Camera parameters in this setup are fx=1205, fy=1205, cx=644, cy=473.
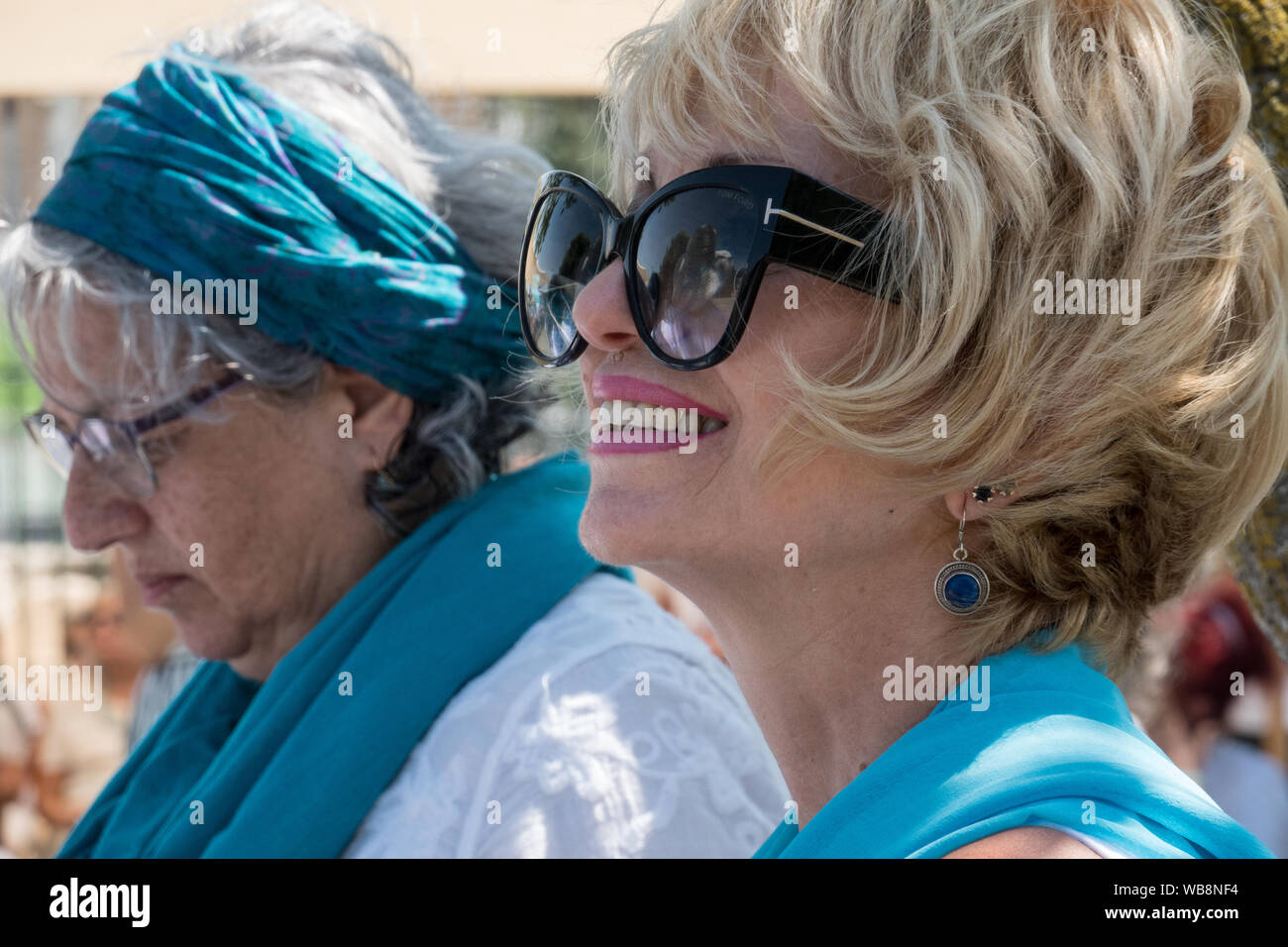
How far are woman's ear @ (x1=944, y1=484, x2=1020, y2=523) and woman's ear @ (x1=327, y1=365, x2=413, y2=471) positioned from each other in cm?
120

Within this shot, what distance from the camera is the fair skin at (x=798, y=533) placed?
1360 millimetres

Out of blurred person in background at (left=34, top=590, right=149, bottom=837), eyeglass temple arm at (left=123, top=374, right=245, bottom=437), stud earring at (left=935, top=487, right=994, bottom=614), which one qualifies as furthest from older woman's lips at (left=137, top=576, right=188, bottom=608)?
blurred person in background at (left=34, top=590, right=149, bottom=837)

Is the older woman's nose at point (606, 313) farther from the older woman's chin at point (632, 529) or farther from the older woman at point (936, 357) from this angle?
the older woman's chin at point (632, 529)

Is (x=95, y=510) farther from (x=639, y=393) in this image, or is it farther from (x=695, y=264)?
(x=695, y=264)

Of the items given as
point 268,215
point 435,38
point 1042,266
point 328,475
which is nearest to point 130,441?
point 328,475

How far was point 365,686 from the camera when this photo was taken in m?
1.99

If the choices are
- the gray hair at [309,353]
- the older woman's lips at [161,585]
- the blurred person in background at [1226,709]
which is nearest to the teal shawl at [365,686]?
the gray hair at [309,353]

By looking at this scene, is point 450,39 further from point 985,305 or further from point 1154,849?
point 1154,849

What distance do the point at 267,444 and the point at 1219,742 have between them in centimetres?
330

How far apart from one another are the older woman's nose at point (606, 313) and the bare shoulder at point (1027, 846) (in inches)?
28.1

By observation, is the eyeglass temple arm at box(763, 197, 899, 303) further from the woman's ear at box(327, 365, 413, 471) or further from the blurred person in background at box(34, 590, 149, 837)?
the blurred person in background at box(34, 590, 149, 837)

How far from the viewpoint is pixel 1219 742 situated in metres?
3.98
